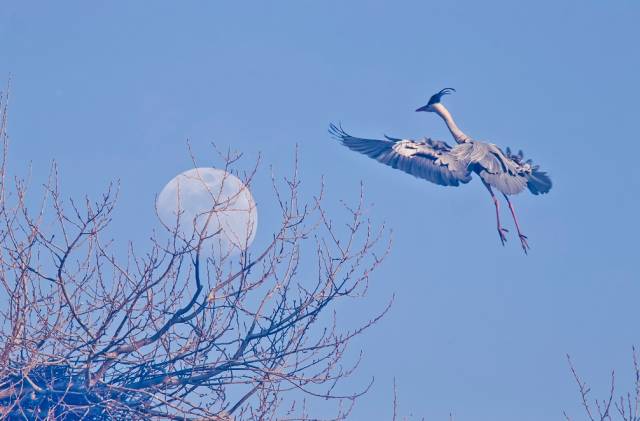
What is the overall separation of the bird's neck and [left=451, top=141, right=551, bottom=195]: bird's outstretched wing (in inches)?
9.6

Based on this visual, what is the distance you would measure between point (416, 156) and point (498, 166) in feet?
3.23

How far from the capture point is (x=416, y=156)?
10.8 meters

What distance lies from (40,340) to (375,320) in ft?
7.29

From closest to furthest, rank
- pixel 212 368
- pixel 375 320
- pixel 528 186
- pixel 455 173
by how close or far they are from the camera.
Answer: pixel 212 368 < pixel 375 320 < pixel 455 173 < pixel 528 186

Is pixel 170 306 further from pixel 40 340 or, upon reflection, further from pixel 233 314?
pixel 40 340

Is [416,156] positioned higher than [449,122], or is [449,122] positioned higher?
[449,122]

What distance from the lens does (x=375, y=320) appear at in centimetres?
660

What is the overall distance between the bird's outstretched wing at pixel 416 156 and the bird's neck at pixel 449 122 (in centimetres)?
48

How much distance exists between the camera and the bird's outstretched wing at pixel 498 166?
35.5 ft

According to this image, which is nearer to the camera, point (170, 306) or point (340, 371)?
point (170, 306)

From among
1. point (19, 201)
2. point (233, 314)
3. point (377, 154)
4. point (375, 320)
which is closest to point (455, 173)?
point (377, 154)

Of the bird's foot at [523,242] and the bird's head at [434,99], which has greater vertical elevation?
the bird's head at [434,99]

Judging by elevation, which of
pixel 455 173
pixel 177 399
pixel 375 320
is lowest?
pixel 177 399

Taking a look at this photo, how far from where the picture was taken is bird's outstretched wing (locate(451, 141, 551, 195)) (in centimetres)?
1081
